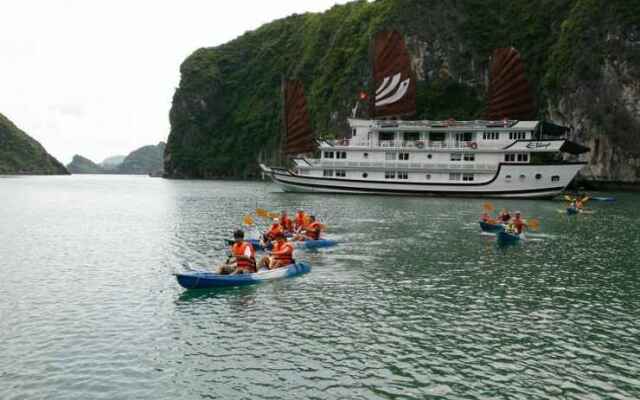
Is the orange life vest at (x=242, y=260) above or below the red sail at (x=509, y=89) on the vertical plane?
below

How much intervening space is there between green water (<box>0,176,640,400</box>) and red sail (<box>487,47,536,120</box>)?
1532 inches

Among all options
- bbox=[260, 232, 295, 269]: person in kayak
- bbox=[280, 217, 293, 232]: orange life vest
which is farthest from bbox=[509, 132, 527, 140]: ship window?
bbox=[260, 232, 295, 269]: person in kayak

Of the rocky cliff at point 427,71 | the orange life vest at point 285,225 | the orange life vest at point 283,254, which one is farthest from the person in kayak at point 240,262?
the rocky cliff at point 427,71

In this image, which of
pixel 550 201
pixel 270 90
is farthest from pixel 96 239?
pixel 270 90

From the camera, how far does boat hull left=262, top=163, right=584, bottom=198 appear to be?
52969 millimetres

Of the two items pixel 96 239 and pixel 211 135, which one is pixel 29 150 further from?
pixel 96 239

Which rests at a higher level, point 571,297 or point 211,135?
point 211,135

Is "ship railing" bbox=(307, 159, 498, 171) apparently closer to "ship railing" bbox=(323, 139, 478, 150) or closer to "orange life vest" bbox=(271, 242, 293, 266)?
"ship railing" bbox=(323, 139, 478, 150)

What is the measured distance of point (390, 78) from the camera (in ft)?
205

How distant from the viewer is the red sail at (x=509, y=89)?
194 ft

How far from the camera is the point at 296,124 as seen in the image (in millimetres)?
68250

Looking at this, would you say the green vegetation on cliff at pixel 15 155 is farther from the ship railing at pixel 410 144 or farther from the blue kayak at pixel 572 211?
the blue kayak at pixel 572 211

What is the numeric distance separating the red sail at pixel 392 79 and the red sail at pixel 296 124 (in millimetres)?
9784

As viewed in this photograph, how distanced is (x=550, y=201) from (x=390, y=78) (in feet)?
79.5
